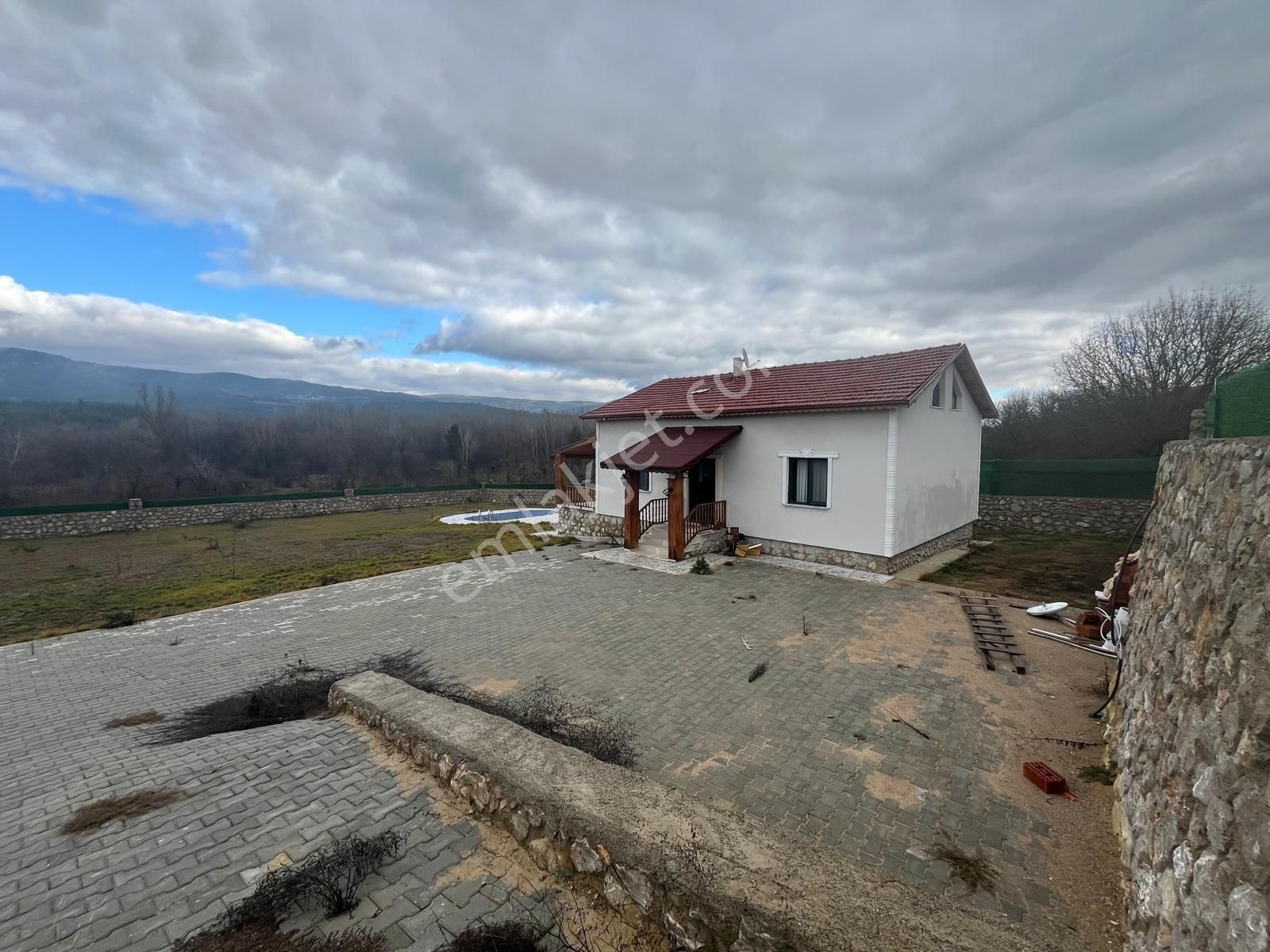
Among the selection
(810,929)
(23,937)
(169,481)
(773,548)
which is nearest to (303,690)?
(23,937)

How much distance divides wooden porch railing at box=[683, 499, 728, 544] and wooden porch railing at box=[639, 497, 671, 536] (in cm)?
133

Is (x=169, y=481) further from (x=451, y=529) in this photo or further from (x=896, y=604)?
(x=896, y=604)

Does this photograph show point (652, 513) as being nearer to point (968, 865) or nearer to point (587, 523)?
point (587, 523)

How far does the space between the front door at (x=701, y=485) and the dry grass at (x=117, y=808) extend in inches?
467

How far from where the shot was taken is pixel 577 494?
22.5 m

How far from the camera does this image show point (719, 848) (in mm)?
2816

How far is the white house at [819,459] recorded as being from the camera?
36.9ft

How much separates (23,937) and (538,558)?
11.4m

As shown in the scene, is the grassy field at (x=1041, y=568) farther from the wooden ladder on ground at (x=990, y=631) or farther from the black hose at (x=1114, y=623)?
the black hose at (x=1114, y=623)

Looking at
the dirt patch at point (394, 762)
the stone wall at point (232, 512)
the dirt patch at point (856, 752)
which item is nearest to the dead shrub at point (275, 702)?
the dirt patch at point (394, 762)

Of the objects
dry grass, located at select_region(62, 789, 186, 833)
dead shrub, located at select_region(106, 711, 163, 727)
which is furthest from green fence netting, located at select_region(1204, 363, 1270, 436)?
dead shrub, located at select_region(106, 711, 163, 727)

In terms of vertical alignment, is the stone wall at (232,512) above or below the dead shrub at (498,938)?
below

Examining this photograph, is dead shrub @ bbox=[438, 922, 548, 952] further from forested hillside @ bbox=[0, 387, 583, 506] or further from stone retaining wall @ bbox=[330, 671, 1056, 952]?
forested hillside @ bbox=[0, 387, 583, 506]

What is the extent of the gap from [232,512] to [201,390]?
133 metres
